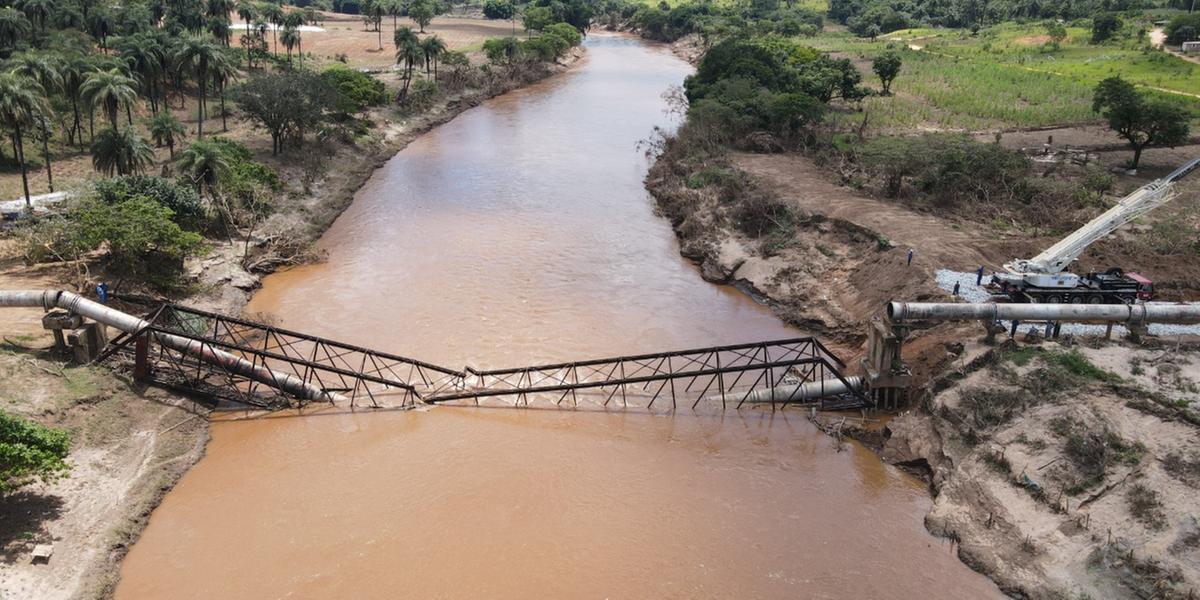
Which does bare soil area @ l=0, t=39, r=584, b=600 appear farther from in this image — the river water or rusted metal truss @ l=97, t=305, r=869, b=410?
rusted metal truss @ l=97, t=305, r=869, b=410

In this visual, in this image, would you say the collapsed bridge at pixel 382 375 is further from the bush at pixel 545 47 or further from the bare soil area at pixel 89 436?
the bush at pixel 545 47

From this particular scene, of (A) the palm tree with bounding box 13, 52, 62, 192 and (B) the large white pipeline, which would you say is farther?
(A) the palm tree with bounding box 13, 52, 62, 192

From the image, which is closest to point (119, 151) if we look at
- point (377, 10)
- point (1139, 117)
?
point (1139, 117)

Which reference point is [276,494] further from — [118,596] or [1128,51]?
[1128,51]

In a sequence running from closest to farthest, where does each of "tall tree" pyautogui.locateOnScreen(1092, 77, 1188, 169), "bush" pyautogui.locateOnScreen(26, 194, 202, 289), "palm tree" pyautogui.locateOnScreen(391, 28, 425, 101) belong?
"bush" pyautogui.locateOnScreen(26, 194, 202, 289) < "tall tree" pyautogui.locateOnScreen(1092, 77, 1188, 169) < "palm tree" pyautogui.locateOnScreen(391, 28, 425, 101)

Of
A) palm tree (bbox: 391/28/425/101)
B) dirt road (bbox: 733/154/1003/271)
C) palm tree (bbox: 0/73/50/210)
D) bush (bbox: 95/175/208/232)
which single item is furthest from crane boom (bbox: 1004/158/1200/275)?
palm tree (bbox: 391/28/425/101)

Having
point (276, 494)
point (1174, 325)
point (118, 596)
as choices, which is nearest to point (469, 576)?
point (276, 494)

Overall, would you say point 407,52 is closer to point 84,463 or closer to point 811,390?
point 84,463
